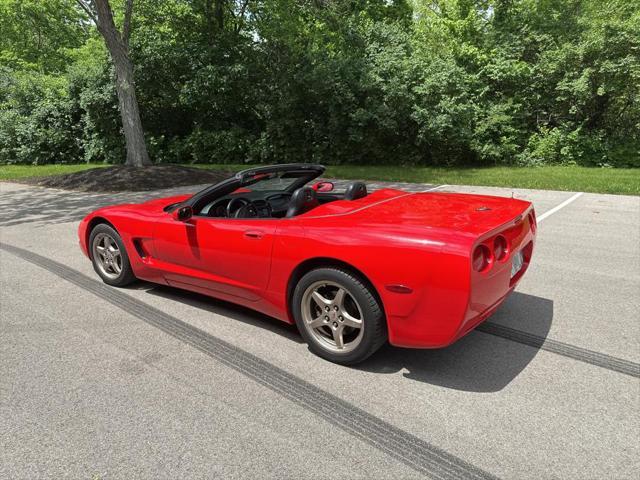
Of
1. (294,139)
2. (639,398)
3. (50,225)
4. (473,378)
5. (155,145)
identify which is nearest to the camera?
Answer: (639,398)

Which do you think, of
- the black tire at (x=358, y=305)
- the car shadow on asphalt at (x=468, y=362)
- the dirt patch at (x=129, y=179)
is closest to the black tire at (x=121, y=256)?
the black tire at (x=358, y=305)

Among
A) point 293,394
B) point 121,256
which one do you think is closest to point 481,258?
point 293,394

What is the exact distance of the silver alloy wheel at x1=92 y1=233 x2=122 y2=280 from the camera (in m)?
4.62

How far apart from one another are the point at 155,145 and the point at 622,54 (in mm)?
17525

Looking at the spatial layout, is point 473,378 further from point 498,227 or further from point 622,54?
point 622,54

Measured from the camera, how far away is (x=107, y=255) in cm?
469

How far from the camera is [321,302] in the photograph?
3062 millimetres

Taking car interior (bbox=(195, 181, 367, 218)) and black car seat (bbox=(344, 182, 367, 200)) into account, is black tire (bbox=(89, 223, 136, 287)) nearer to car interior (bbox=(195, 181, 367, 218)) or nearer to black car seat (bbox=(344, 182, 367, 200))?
car interior (bbox=(195, 181, 367, 218))

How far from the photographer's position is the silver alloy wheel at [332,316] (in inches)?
117

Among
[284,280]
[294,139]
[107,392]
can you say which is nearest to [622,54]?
[294,139]

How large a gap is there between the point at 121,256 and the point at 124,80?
10806mm

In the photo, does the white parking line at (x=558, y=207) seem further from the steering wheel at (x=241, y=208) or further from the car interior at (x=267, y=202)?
the steering wheel at (x=241, y=208)

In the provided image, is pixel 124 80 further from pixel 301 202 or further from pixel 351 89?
pixel 301 202

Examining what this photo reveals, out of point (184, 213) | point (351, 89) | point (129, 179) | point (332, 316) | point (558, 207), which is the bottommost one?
point (558, 207)
